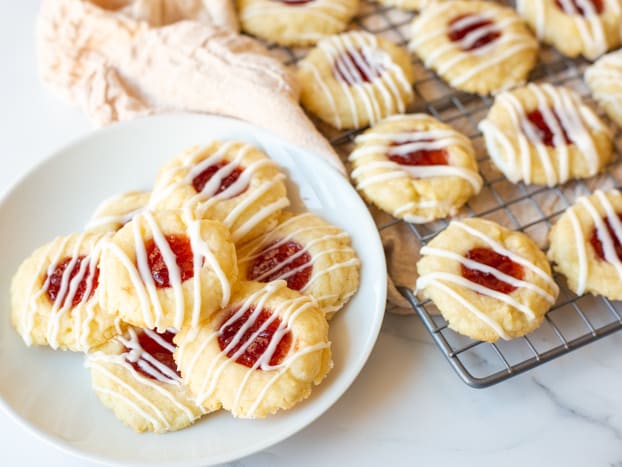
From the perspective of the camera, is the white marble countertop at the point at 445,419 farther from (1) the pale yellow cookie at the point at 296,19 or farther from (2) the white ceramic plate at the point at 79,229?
(1) the pale yellow cookie at the point at 296,19

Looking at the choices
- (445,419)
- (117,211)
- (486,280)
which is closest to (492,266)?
(486,280)

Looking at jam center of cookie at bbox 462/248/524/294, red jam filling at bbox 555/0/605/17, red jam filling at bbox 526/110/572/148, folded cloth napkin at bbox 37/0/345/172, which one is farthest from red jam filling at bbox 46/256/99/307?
red jam filling at bbox 555/0/605/17

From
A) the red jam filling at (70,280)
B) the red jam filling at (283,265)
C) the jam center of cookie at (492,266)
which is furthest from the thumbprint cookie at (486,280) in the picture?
the red jam filling at (70,280)

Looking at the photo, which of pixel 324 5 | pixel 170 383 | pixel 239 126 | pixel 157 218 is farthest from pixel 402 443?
pixel 324 5

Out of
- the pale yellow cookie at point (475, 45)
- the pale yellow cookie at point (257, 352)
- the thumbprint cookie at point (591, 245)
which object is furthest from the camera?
the pale yellow cookie at point (475, 45)

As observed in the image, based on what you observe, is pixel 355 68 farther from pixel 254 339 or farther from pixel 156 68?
pixel 254 339

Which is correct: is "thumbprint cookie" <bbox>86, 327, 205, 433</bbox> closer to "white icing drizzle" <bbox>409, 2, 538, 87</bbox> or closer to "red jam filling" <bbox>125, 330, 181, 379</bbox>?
"red jam filling" <bbox>125, 330, 181, 379</bbox>
